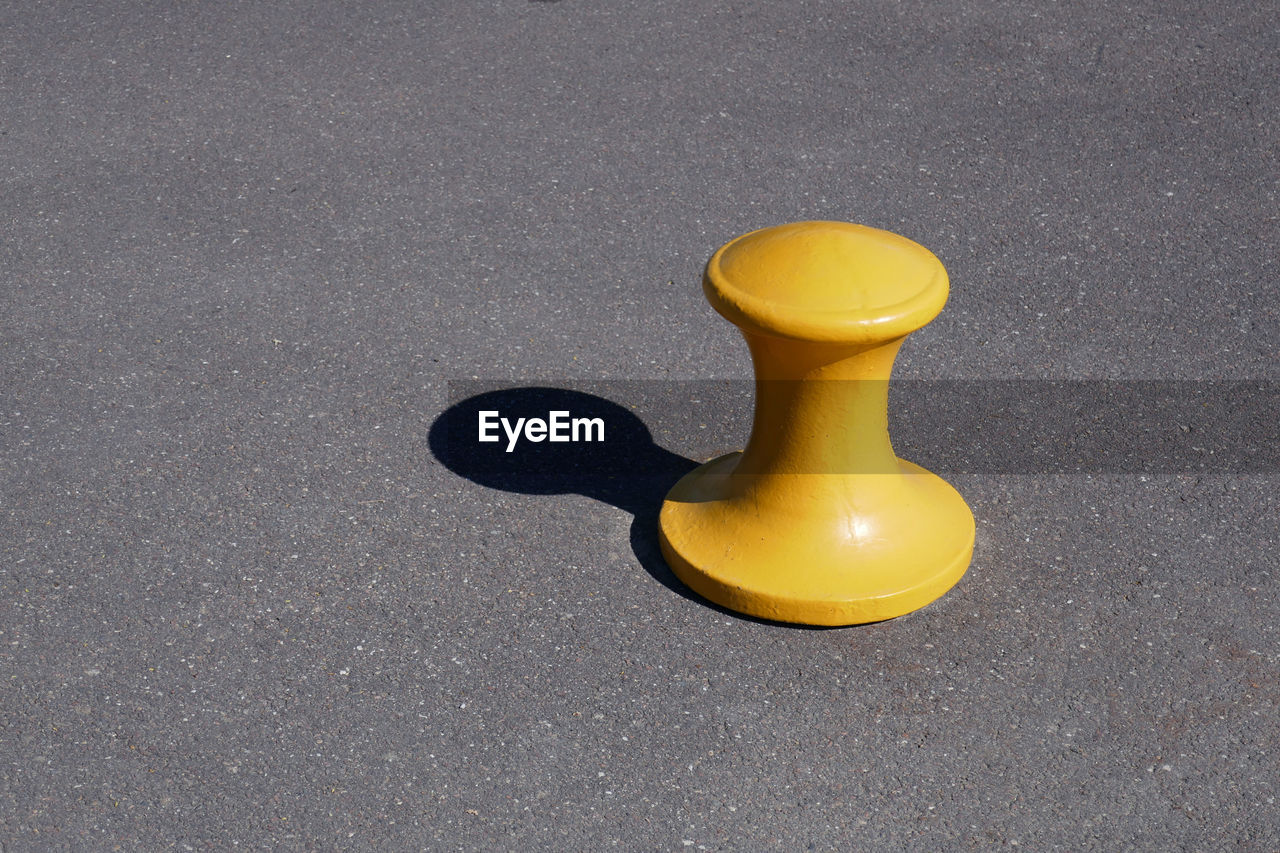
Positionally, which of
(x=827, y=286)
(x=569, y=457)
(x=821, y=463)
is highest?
(x=827, y=286)

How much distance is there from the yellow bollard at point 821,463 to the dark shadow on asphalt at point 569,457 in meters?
0.31

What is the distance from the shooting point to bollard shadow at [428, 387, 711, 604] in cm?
411

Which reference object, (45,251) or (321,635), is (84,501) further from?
(45,251)

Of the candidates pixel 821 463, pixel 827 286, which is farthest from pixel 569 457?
pixel 827 286

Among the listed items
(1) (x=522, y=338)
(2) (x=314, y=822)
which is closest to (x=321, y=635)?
(2) (x=314, y=822)

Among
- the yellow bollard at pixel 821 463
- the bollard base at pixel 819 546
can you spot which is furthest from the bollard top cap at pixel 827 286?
the bollard base at pixel 819 546

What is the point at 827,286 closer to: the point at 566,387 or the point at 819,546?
the point at 819,546

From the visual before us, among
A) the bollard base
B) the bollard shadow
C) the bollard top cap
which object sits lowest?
the bollard shadow

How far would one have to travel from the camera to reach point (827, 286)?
10.7 feet

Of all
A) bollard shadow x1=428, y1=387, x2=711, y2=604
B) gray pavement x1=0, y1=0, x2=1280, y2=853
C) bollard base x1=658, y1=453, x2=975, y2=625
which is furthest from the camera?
bollard shadow x1=428, y1=387, x2=711, y2=604

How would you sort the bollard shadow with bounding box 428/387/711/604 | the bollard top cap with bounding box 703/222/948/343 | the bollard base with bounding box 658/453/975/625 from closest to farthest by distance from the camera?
the bollard top cap with bounding box 703/222/948/343 < the bollard base with bounding box 658/453/975/625 < the bollard shadow with bounding box 428/387/711/604

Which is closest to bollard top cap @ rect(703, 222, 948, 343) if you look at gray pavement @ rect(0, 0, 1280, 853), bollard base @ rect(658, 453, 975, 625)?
bollard base @ rect(658, 453, 975, 625)

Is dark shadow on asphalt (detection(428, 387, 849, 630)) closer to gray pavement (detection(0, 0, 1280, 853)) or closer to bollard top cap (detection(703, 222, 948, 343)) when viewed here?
gray pavement (detection(0, 0, 1280, 853))

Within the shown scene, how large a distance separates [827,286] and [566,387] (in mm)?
1535
